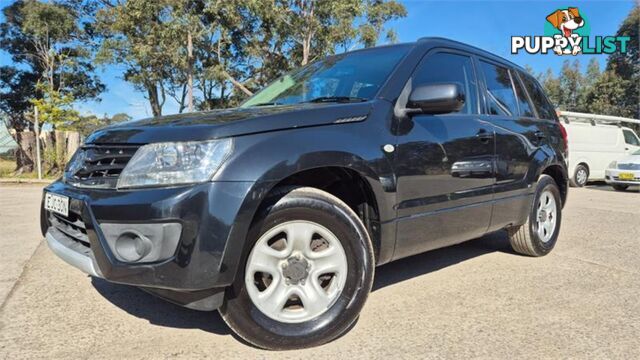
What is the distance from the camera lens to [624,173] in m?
13.2

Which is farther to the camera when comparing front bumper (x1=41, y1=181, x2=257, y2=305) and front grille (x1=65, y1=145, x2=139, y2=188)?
front grille (x1=65, y1=145, x2=139, y2=188)

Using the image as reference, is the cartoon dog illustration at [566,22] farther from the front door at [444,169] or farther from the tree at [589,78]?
the front door at [444,169]

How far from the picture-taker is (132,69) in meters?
25.0

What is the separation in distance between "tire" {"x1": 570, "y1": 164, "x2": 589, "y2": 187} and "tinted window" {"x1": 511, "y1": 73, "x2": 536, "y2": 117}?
11.3m

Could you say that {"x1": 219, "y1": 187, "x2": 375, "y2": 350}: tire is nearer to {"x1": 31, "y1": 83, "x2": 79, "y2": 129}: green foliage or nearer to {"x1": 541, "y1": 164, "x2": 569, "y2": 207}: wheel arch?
{"x1": 541, "y1": 164, "x2": 569, "y2": 207}: wheel arch

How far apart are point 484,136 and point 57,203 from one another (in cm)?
290

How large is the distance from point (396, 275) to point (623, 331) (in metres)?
1.60

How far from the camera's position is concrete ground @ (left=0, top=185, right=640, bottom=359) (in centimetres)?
259

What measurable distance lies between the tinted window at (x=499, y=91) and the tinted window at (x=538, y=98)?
45 centimetres

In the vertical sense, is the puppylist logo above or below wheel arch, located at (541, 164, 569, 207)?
above

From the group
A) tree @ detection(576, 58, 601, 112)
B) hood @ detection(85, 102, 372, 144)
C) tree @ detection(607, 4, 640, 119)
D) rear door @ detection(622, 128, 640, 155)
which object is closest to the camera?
hood @ detection(85, 102, 372, 144)

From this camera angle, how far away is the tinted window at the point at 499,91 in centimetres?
406

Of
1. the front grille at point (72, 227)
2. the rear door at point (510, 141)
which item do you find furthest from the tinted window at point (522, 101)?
the front grille at point (72, 227)

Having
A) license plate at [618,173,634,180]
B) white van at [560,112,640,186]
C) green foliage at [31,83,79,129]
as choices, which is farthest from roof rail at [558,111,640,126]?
green foliage at [31,83,79,129]
